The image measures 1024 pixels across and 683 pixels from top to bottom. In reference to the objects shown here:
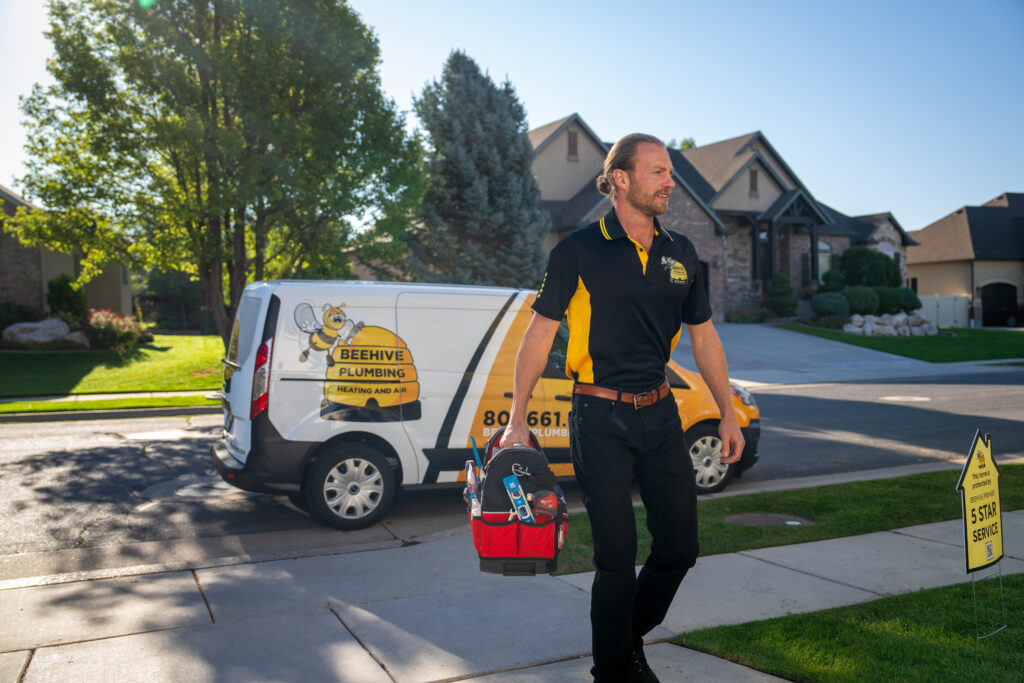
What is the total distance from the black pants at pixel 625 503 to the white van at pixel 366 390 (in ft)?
12.7

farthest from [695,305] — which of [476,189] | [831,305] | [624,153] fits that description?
[831,305]

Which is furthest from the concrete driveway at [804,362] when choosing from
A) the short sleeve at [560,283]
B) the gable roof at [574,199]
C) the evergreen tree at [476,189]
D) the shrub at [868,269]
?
the short sleeve at [560,283]

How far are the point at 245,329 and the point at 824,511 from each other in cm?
515

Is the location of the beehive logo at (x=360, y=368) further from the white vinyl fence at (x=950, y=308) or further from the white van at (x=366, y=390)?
the white vinyl fence at (x=950, y=308)

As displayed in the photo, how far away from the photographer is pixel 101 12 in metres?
16.0

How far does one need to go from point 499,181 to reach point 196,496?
717 inches

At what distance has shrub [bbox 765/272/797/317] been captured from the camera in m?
35.3

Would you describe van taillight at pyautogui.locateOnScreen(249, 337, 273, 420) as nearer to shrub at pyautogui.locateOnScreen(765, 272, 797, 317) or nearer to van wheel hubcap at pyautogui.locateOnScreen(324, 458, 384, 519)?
van wheel hubcap at pyautogui.locateOnScreen(324, 458, 384, 519)

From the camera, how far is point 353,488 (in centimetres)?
698

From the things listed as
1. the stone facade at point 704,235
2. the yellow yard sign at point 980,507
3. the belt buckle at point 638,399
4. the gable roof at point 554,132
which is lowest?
the yellow yard sign at point 980,507

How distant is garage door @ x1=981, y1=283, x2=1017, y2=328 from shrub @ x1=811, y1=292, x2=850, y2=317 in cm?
1979

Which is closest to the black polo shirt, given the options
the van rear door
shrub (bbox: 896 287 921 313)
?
the van rear door

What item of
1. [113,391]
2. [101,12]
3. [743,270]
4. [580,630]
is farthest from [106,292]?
[580,630]

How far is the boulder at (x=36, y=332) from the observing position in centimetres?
2472
